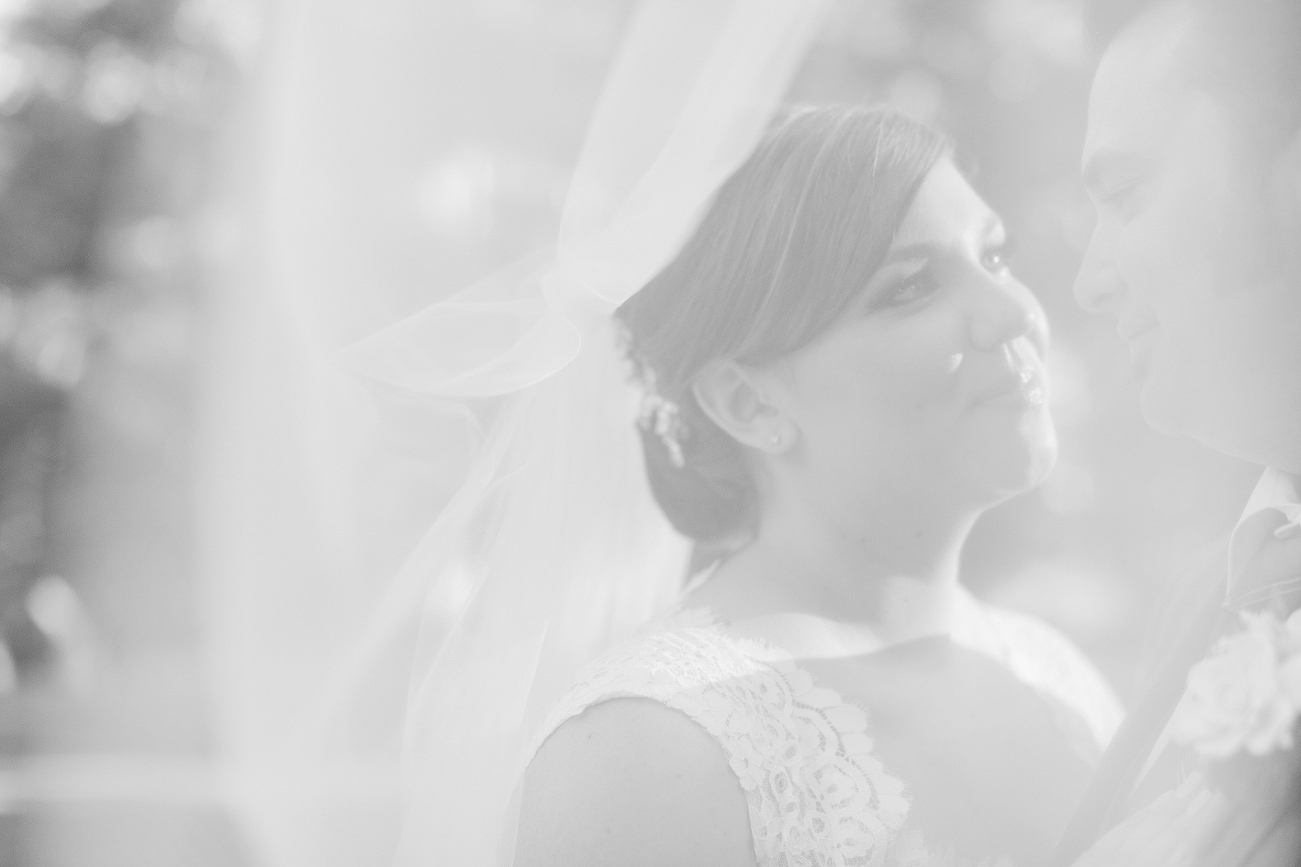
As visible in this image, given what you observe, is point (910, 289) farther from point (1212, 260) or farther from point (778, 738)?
point (778, 738)

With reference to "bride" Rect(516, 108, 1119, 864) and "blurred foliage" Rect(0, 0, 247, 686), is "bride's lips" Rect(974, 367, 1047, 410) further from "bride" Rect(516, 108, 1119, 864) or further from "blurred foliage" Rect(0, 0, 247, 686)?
"blurred foliage" Rect(0, 0, 247, 686)

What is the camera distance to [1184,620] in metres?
1.53

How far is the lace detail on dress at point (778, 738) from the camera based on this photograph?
1528 millimetres

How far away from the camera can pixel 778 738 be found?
1.59m

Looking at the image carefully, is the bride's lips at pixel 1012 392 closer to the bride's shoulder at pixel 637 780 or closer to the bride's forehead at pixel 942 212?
the bride's forehead at pixel 942 212

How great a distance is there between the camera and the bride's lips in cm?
164

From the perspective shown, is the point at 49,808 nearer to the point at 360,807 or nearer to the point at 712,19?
the point at 360,807

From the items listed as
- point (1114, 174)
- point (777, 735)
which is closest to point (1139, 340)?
point (1114, 174)

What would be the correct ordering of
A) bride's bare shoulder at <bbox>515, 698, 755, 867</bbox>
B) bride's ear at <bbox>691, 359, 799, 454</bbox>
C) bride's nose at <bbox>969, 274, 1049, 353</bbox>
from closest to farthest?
bride's bare shoulder at <bbox>515, 698, 755, 867</bbox>, bride's nose at <bbox>969, 274, 1049, 353</bbox>, bride's ear at <bbox>691, 359, 799, 454</bbox>

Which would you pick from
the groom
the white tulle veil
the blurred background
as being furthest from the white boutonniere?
the white tulle veil

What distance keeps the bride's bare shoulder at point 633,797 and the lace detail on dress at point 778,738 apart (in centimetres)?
2

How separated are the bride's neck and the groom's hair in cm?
69

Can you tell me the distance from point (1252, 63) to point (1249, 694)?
68 cm

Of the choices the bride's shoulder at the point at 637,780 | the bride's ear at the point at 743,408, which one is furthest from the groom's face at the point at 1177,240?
the bride's shoulder at the point at 637,780
